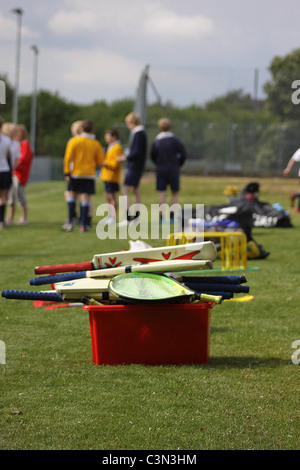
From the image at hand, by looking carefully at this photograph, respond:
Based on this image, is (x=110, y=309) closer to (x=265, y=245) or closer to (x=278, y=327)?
(x=278, y=327)

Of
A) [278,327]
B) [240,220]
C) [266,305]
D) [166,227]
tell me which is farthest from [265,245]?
[278,327]

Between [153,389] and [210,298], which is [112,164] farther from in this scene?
[153,389]

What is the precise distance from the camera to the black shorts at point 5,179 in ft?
42.6

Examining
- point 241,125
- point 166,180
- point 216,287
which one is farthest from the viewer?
point 241,125

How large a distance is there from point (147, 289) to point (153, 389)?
2.13 ft

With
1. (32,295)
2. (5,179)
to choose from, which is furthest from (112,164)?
(32,295)

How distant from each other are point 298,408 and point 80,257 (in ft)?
18.7

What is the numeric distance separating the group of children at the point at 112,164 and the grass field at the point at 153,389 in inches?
262

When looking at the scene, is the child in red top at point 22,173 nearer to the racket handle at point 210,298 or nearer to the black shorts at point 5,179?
the black shorts at point 5,179

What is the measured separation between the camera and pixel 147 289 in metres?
4.45

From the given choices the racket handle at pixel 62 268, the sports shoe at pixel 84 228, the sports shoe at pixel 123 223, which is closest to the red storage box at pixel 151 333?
the racket handle at pixel 62 268

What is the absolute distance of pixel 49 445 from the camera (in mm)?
3344

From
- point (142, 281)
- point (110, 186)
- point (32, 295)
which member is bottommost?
point (32, 295)

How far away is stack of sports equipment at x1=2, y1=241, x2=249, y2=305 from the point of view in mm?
4402
